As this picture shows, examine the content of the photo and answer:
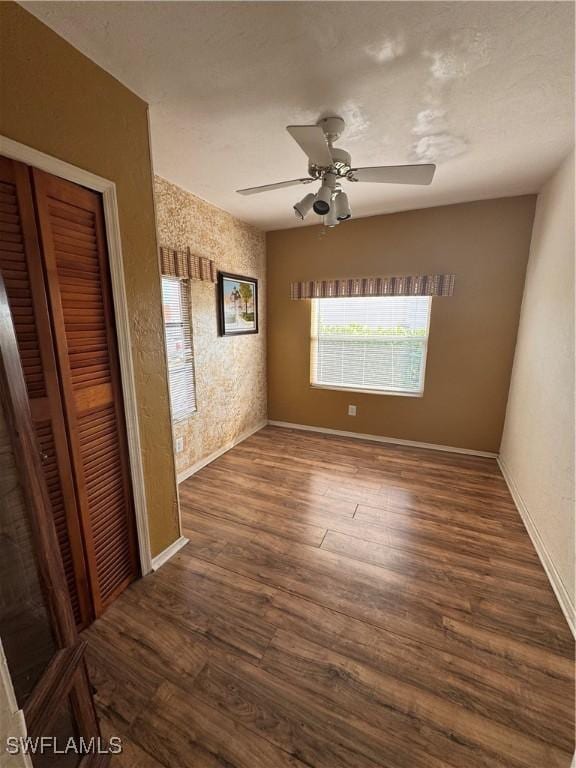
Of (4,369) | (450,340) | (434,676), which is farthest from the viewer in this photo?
(450,340)

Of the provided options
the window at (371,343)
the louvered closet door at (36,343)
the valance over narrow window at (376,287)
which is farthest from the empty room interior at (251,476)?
the window at (371,343)

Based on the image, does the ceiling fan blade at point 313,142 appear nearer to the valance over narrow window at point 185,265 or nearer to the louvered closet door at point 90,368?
the louvered closet door at point 90,368

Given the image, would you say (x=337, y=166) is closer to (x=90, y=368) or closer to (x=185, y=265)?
(x=185, y=265)

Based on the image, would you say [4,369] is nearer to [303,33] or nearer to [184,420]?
[303,33]

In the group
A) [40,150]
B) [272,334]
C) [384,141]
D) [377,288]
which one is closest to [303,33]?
[384,141]

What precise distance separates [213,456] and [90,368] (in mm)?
2038

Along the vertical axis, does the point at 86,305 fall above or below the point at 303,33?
below

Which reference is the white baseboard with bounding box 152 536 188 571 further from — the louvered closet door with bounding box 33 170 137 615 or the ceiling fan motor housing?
the ceiling fan motor housing

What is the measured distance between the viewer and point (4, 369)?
781mm

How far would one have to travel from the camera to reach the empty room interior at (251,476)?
106 cm

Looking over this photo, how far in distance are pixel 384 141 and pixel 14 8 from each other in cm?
180

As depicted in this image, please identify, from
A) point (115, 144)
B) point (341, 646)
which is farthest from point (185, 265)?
point (341, 646)

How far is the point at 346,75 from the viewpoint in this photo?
4.53ft

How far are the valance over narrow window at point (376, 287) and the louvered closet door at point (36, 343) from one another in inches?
113
